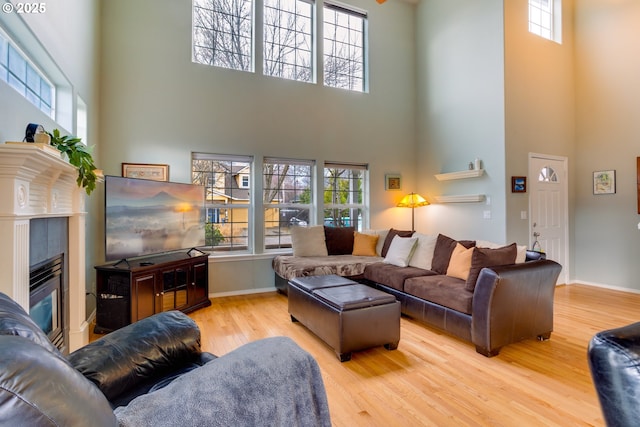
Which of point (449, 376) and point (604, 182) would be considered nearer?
point (449, 376)

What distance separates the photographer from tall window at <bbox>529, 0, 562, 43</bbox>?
4699 mm

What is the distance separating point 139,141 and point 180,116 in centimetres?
59

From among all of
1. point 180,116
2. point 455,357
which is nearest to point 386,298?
point 455,357

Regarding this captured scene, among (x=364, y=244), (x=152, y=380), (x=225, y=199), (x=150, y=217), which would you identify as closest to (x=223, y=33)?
(x=225, y=199)

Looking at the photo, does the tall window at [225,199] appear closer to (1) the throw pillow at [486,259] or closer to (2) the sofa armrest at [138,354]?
(2) the sofa armrest at [138,354]

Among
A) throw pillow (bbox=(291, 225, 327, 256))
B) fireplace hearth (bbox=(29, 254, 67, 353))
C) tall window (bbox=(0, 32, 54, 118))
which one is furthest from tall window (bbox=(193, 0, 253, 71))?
fireplace hearth (bbox=(29, 254, 67, 353))

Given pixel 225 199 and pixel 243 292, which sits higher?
pixel 225 199

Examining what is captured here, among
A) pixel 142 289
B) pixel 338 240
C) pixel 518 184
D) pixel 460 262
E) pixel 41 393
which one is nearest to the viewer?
pixel 41 393

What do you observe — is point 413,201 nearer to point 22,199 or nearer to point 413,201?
point 413,201

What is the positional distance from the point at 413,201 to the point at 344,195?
1.14m

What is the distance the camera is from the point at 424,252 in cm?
373

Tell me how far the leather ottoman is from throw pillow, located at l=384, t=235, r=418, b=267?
1.14m

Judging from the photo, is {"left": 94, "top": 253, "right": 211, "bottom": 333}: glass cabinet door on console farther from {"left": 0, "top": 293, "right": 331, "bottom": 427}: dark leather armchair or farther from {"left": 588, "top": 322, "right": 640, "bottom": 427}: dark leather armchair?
{"left": 588, "top": 322, "right": 640, "bottom": 427}: dark leather armchair

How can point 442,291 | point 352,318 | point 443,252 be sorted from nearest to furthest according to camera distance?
point 352,318, point 442,291, point 443,252
